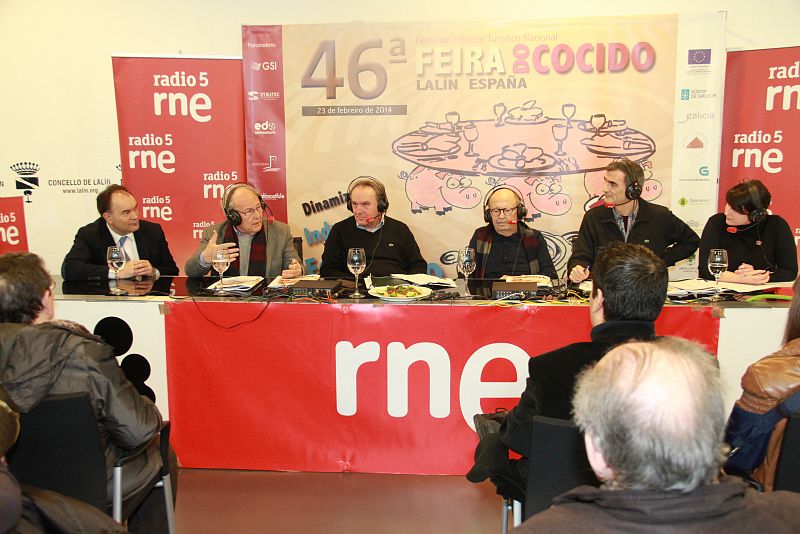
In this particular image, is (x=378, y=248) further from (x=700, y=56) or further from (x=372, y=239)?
(x=700, y=56)

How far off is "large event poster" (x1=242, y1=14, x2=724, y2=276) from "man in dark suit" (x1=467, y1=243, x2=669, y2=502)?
3.22 meters

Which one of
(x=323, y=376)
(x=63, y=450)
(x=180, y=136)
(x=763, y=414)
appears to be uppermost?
(x=180, y=136)

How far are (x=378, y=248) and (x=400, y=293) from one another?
1207 mm

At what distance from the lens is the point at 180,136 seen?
5.45 metres

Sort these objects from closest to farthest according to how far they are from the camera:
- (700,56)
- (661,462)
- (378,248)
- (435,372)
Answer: (661,462), (435,372), (378,248), (700,56)

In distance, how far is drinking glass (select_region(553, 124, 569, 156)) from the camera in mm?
5223

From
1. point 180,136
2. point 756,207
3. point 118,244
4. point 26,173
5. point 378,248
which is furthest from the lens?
point 26,173

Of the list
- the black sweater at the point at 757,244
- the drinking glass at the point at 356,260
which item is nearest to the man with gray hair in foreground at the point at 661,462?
the drinking glass at the point at 356,260

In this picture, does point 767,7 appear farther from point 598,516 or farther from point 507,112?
point 598,516

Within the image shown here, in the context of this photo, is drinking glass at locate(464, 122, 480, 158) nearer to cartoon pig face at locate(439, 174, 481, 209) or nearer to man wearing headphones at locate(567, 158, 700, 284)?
cartoon pig face at locate(439, 174, 481, 209)

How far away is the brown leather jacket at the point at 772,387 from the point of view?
1804 millimetres

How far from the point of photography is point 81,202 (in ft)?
18.5

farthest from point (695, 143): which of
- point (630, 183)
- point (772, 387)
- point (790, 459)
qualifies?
point (790, 459)

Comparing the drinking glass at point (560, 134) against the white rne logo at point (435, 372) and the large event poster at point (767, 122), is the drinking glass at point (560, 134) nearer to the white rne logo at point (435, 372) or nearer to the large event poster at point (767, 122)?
the large event poster at point (767, 122)
